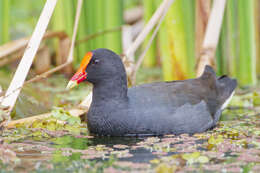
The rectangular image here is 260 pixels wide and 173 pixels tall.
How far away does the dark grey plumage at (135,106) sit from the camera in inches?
147

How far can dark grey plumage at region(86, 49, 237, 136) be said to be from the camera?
3732 mm

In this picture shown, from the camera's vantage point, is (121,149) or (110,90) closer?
(121,149)

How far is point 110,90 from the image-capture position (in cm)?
386

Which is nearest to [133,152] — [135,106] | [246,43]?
[135,106]

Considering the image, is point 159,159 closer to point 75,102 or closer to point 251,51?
point 75,102

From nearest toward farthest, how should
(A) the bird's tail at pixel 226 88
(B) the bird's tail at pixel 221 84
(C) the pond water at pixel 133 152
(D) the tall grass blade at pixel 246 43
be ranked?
(C) the pond water at pixel 133 152 < (B) the bird's tail at pixel 221 84 < (A) the bird's tail at pixel 226 88 < (D) the tall grass blade at pixel 246 43

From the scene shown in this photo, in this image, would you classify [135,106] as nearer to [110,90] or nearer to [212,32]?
[110,90]

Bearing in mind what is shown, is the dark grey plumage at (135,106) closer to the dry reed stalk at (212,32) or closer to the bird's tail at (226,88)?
the bird's tail at (226,88)

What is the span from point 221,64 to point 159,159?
2.93 meters

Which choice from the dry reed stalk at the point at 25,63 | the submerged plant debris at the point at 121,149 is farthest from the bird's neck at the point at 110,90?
the dry reed stalk at the point at 25,63

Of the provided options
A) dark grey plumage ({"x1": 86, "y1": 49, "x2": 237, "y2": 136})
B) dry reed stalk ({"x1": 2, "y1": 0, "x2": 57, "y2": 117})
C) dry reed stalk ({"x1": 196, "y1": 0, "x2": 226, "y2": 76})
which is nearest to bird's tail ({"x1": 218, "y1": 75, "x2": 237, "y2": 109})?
dry reed stalk ({"x1": 196, "y1": 0, "x2": 226, "y2": 76})

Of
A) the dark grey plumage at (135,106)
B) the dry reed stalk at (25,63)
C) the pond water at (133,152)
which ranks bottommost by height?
the pond water at (133,152)

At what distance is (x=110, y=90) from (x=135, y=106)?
0.25m

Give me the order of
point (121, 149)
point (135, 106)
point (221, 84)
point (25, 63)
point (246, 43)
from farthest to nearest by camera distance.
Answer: point (246, 43) → point (221, 84) → point (135, 106) → point (25, 63) → point (121, 149)
